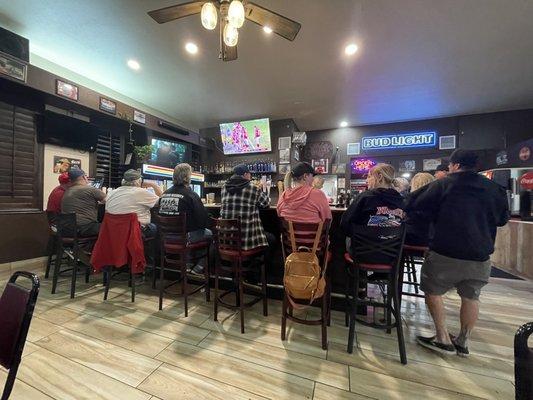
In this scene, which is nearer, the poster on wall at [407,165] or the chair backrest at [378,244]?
the chair backrest at [378,244]

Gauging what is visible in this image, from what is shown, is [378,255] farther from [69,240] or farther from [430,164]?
[430,164]

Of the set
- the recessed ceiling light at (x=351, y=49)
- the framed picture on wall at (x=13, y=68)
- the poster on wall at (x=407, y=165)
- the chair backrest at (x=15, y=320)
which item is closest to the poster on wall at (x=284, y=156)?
the recessed ceiling light at (x=351, y=49)

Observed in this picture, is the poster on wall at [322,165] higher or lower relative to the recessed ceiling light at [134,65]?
lower

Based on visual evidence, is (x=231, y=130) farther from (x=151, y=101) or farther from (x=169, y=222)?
(x=169, y=222)

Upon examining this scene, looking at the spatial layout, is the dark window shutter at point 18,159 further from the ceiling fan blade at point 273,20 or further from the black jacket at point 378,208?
the black jacket at point 378,208

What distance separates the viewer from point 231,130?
6.34 m

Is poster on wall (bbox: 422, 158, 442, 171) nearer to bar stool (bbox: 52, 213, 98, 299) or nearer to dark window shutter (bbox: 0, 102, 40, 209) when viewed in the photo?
bar stool (bbox: 52, 213, 98, 299)

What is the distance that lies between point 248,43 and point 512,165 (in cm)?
616

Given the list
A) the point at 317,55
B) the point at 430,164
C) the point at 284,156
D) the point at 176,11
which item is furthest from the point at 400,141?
the point at 176,11

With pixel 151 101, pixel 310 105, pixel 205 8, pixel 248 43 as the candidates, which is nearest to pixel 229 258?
pixel 205 8

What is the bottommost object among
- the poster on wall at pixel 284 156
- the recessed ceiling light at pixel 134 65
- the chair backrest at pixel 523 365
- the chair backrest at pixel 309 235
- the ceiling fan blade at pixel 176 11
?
the chair backrest at pixel 523 365

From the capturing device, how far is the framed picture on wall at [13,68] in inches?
120

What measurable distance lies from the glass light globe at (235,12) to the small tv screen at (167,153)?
383 cm

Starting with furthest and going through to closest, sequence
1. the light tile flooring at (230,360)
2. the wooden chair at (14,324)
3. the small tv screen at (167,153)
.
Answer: the small tv screen at (167,153)
the light tile flooring at (230,360)
the wooden chair at (14,324)
